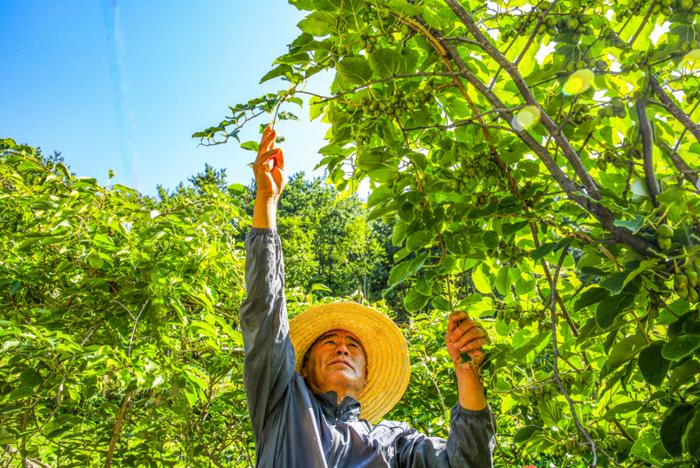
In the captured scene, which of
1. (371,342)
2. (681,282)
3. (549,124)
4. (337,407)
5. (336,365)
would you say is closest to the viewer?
(681,282)

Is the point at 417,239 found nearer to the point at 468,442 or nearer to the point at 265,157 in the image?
the point at 265,157

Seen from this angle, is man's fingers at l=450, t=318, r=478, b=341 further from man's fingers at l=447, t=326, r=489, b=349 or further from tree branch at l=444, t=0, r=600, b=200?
tree branch at l=444, t=0, r=600, b=200

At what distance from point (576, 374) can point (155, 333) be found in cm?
141

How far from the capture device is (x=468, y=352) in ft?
4.37

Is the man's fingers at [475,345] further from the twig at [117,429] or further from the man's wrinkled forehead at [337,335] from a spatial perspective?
the twig at [117,429]

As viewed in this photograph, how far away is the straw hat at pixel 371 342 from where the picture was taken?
6.42 ft

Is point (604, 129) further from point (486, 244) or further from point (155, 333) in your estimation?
point (155, 333)

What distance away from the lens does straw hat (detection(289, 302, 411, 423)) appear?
1956mm

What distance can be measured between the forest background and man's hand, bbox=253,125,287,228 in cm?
5

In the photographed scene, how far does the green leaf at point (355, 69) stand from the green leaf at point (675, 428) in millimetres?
885

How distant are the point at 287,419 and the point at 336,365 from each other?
368 mm

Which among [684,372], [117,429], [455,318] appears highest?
[455,318]

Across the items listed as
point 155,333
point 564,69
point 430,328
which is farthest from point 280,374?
point 430,328

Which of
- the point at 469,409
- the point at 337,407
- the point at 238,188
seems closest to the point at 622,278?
the point at 469,409
